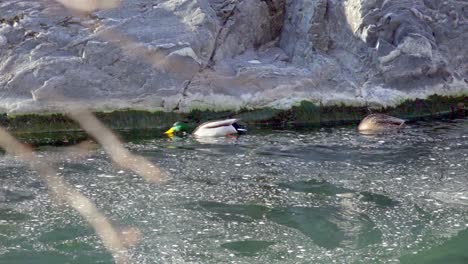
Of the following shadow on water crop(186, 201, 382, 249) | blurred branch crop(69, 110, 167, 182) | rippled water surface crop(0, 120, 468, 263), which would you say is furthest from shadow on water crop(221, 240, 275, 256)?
blurred branch crop(69, 110, 167, 182)

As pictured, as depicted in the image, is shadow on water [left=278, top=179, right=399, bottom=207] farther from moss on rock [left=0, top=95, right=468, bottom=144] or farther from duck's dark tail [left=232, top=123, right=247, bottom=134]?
moss on rock [left=0, top=95, right=468, bottom=144]

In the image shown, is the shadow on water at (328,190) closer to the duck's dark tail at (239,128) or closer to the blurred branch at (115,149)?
the blurred branch at (115,149)

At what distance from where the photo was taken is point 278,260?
19.9ft

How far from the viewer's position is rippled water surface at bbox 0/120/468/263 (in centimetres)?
626

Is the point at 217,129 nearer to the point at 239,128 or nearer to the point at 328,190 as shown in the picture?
the point at 239,128

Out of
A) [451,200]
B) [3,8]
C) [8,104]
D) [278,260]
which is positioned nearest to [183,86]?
[8,104]

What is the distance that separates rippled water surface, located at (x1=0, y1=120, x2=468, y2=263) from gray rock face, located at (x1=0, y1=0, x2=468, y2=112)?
2.91m

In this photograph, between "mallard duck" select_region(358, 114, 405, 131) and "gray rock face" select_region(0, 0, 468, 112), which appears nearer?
"mallard duck" select_region(358, 114, 405, 131)

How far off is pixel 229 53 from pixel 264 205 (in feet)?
26.2

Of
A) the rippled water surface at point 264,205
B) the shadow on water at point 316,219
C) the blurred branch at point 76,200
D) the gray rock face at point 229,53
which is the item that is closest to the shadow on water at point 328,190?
the rippled water surface at point 264,205

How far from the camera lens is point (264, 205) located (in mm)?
7715

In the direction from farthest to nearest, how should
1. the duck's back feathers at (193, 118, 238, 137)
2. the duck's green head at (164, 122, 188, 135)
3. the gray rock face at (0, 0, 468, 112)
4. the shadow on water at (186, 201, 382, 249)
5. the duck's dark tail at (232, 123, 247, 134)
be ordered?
1. the gray rock face at (0, 0, 468, 112)
2. the duck's green head at (164, 122, 188, 135)
3. the duck's dark tail at (232, 123, 247, 134)
4. the duck's back feathers at (193, 118, 238, 137)
5. the shadow on water at (186, 201, 382, 249)

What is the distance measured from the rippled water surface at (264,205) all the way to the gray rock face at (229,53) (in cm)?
291

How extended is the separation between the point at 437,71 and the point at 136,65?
6617 millimetres
